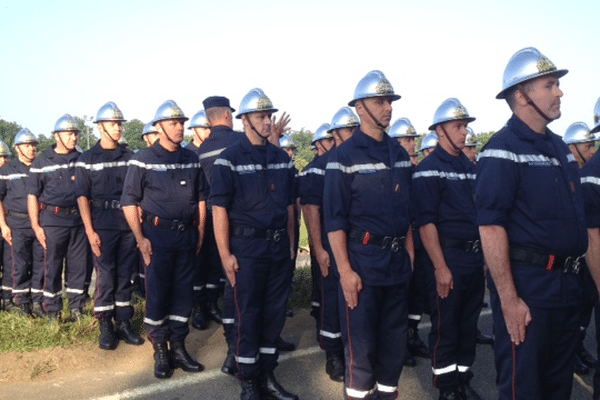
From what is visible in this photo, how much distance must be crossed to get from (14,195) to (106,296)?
2977 millimetres

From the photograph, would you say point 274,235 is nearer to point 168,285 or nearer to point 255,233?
point 255,233

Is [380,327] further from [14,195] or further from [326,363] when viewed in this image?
[14,195]

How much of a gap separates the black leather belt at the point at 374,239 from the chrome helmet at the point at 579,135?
3.62 m

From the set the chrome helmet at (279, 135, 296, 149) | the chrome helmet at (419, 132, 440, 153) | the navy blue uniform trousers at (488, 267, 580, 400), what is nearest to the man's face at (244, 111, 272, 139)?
the navy blue uniform trousers at (488, 267, 580, 400)

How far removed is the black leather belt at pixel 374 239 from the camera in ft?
11.0

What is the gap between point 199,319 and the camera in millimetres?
5926

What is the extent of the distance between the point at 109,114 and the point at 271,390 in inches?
139

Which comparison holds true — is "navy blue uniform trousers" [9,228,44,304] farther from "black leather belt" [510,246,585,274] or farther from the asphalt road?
"black leather belt" [510,246,585,274]

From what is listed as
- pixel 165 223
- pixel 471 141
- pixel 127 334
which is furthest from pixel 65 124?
pixel 471 141

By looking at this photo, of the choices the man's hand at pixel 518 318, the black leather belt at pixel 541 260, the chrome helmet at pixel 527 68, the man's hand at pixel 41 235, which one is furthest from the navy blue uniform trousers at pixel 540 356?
the man's hand at pixel 41 235

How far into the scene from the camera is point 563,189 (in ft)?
8.58

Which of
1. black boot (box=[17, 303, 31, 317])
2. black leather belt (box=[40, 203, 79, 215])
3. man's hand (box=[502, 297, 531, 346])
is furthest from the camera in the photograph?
black boot (box=[17, 303, 31, 317])

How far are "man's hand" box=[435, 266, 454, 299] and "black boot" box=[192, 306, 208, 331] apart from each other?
10.1 ft

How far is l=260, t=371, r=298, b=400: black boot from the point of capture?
13.2ft
